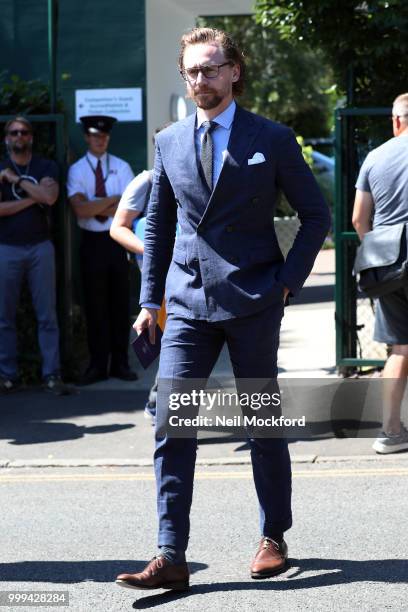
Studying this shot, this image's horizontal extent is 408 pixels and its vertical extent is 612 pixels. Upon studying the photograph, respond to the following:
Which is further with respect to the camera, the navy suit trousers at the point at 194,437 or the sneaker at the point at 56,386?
the sneaker at the point at 56,386

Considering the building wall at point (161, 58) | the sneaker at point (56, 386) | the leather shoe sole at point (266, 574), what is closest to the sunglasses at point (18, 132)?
the sneaker at point (56, 386)

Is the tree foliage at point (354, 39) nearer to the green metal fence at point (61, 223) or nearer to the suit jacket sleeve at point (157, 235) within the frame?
the green metal fence at point (61, 223)

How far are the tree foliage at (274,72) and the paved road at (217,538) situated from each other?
19789mm

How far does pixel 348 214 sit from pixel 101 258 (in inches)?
78.5

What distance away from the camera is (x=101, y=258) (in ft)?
33.2

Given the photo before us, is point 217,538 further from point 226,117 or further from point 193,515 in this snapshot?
point 226,117

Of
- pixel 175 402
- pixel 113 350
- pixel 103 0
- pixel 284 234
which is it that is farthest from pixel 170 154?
pixel 284 234

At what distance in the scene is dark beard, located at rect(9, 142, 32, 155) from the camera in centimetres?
947

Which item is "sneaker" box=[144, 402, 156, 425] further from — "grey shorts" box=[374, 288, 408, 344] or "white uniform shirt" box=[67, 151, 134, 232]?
"white uniform shirt" box=[67, 151, 134, 232]

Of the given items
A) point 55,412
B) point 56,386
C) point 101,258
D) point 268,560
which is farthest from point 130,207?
point 268,560

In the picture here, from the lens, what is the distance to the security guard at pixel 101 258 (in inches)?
393

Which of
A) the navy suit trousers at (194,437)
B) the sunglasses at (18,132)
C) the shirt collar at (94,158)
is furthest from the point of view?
the shirt collar at (94,158)

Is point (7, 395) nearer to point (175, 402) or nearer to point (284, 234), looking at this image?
point (175, 402)

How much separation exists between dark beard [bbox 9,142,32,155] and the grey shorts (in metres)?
3.30
